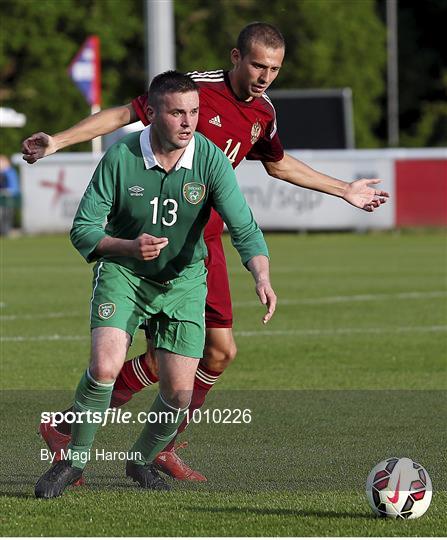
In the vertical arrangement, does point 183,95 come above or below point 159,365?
above

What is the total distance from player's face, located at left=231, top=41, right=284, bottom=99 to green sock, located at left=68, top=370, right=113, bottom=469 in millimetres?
1900

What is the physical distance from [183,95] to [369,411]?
11.5 feet

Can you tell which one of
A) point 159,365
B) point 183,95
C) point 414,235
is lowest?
point 414,235

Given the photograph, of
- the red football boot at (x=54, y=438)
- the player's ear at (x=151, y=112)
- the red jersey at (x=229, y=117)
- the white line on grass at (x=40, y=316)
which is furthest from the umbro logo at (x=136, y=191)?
the white line on grass at (x=40, y=316)

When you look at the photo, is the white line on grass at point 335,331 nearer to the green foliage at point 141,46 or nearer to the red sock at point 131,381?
the red sock at point 131,381

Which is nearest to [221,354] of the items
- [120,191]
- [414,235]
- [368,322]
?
[120,191]

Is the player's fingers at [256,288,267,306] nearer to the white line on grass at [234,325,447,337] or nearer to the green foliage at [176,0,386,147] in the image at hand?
the white line on grass at [234,325,447,337]

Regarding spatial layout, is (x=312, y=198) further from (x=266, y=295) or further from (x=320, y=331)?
(x=266, y=295)

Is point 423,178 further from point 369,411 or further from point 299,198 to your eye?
point 369,411

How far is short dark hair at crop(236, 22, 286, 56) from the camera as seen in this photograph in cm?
760

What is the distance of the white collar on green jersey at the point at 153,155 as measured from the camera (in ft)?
22.4

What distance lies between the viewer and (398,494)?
6.37 metres

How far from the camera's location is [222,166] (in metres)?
6.90

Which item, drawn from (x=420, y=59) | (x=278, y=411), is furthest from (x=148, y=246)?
(x=420, y=59)
